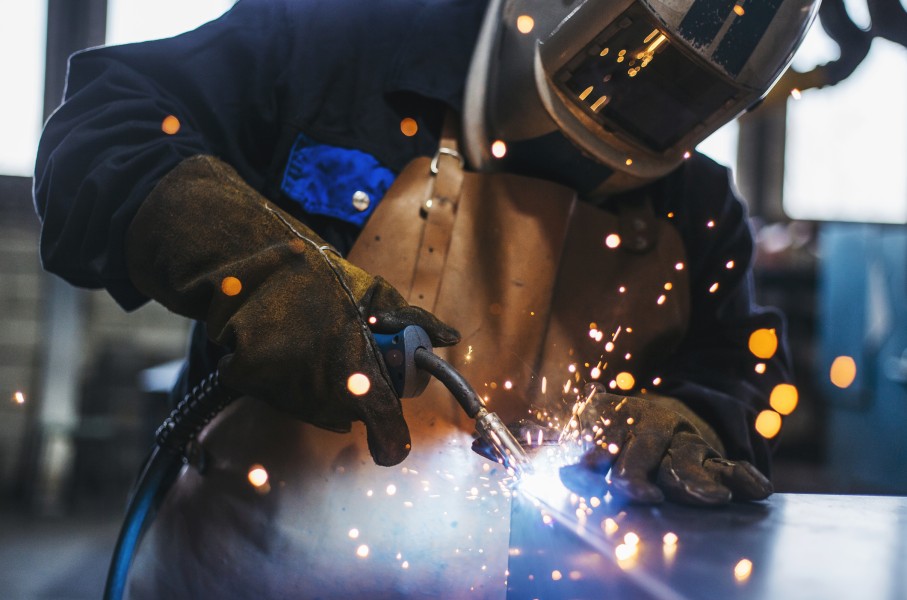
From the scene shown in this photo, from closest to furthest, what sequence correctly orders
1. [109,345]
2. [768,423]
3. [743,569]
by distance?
[743,569]
[768,423]
[109,345]

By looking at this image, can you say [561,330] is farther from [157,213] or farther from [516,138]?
[157,213]

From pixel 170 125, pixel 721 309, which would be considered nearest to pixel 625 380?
pixel 721 309

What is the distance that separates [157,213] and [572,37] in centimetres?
49

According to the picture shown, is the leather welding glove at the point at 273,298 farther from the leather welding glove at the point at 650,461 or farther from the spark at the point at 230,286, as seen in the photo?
the leather welding glove at the point at 650,461

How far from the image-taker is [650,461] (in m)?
0.80

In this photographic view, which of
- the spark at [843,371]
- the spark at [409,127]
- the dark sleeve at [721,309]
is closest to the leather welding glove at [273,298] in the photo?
the spark at [409,127]

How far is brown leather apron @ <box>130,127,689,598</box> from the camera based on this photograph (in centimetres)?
88

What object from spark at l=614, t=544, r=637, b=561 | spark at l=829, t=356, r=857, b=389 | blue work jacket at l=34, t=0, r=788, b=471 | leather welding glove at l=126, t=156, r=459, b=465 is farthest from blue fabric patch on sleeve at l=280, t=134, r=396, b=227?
spark at l=829, t=356, r=857, b=389

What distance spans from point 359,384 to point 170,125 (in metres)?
0.42

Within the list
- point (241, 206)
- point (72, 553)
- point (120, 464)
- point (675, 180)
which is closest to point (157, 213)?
point (241, 206)

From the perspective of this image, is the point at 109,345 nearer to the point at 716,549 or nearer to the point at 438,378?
the point at 438,378

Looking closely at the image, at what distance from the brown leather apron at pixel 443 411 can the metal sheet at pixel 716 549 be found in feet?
0.49

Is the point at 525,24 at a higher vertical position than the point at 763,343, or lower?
higher

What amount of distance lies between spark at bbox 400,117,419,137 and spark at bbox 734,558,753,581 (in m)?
0.73
